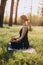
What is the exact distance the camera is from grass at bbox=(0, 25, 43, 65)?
1833mm

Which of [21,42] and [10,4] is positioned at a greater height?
[10,4]

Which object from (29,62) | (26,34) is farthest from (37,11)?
(29,62)

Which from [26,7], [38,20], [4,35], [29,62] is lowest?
[29,62]

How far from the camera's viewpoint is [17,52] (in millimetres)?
1874

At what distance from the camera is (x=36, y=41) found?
6.31 ft

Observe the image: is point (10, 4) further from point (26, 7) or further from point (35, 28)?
point (35, 28)

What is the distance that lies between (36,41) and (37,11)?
1.04ft

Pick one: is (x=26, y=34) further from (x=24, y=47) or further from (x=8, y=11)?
(x=8, y=11)

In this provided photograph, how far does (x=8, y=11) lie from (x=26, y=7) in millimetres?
190

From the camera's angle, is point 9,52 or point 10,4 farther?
point 10,4

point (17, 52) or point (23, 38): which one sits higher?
point (23, 38)

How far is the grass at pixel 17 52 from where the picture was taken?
183 cm

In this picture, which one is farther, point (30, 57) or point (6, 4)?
point (6, 4)

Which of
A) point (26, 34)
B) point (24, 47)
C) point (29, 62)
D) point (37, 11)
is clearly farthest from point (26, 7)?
point (29, 62)
